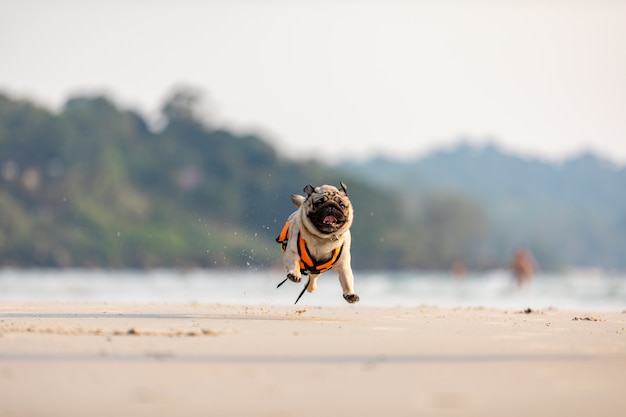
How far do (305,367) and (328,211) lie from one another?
4.40m

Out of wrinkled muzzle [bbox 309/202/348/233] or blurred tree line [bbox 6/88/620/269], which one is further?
blurred tree line [bbox 6/88/620/269]

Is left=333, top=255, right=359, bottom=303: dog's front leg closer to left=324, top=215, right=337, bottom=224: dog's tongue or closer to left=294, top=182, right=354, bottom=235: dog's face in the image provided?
left=294, top=182, right=354, bottom=235: dog's face

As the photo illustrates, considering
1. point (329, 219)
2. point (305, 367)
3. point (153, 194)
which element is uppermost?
point (153, 194)

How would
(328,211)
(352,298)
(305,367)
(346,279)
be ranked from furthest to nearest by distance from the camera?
(346,279), (352,298), (328,211), (305,367)

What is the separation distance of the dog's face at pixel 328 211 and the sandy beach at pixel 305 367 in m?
0.94

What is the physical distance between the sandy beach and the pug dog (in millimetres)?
597

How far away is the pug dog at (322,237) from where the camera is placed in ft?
41.7

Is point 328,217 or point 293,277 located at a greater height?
point 328,217

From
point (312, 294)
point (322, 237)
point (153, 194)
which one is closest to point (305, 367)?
point (322, 237)

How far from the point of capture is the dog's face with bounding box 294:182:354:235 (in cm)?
1267

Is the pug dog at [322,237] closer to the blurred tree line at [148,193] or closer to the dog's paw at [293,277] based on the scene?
the dog's paw at [293,277]

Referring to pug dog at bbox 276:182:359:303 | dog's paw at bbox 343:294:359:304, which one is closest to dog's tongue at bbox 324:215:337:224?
pug dog at bbox 276:182:359:303

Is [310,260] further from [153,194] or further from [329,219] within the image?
[153,194]

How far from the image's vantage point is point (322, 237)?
12.9 metres
